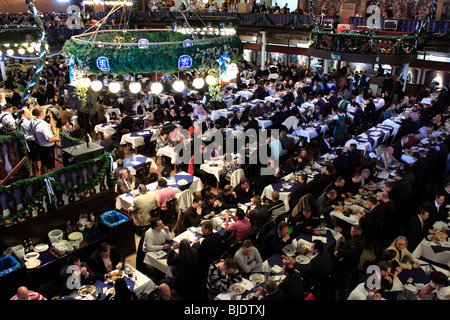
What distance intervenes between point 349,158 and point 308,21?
1439 cm

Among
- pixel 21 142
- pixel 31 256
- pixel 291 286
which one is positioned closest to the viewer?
pixel 291 286

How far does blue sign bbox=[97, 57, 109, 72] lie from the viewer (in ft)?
21.1

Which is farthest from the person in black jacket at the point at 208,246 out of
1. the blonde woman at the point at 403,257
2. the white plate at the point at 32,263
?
the blonde woman at the point at 403,257

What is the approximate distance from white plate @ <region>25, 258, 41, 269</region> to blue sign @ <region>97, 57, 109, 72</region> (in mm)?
3323

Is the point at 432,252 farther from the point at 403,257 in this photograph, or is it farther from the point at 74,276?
the point at 74,276

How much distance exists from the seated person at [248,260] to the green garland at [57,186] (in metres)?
3.16

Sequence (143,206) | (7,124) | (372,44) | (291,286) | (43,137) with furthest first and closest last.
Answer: (372,44) < (143,206) < (43,137) < (7,124) < (291,286)

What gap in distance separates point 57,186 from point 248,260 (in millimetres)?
3515

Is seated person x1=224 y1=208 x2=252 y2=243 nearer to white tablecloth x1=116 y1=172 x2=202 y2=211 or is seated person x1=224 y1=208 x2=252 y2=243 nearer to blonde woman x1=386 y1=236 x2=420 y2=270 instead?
white tablecloth x1=116 y1=172 x2=202 y2=211

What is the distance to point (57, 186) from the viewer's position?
653cm

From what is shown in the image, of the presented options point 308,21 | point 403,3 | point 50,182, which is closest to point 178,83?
point 50,182

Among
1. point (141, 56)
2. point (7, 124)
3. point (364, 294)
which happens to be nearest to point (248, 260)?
point (364, 294)

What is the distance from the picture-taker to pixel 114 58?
6398mm

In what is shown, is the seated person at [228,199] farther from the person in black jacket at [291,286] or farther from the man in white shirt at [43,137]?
the man in white shirt at [43,137]
